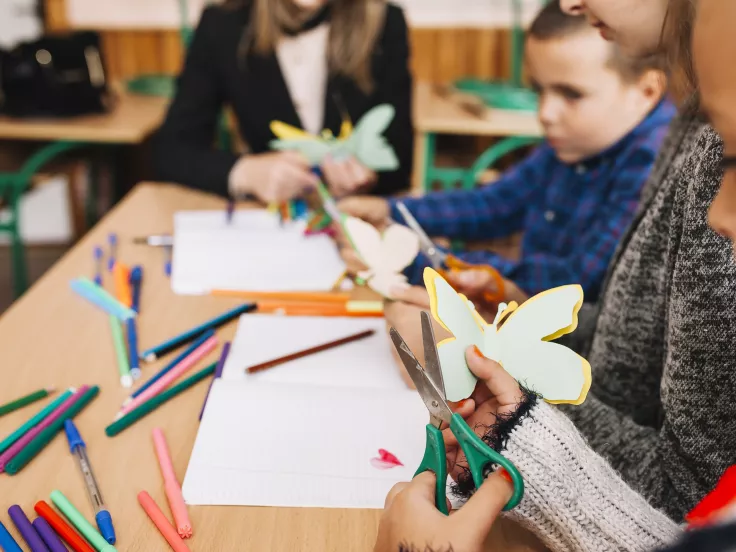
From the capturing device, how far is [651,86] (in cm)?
96

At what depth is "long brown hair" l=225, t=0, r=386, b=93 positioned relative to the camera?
1.44 metres

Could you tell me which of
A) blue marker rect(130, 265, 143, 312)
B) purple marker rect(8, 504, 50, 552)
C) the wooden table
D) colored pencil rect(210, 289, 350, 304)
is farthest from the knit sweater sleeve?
the wooden table

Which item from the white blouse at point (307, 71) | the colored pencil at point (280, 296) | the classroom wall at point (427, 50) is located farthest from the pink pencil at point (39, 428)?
the classroom wall at point (427, 50)

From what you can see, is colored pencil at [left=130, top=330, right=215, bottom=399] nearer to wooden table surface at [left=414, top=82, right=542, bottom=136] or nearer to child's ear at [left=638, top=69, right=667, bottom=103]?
child's ear at [left=638, top=69, right=667, bottom=103]

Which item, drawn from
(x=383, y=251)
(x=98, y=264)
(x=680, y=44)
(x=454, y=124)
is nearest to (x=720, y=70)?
(x=680, y=44)

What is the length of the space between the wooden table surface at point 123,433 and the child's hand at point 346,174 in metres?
0.33

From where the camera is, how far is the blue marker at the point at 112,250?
97cm

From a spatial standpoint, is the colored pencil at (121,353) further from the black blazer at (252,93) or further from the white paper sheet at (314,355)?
the black blazer at (252,93)

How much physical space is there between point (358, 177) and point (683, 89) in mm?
595

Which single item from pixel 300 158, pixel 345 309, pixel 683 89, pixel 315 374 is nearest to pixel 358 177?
pixel 300 158

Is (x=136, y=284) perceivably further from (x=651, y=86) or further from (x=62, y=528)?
(x=651, y=86)

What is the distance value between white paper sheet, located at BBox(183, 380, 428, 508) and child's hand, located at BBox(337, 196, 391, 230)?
44 centimetres

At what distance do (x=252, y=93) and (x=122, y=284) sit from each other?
746 millimetres

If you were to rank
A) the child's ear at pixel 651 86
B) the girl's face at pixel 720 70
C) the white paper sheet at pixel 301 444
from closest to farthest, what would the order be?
1. the girl's face at pixel 720 70
2. the white paper sheet at pixel 301 444
3. the child's ear at pixel 651 86
